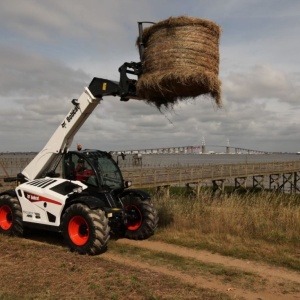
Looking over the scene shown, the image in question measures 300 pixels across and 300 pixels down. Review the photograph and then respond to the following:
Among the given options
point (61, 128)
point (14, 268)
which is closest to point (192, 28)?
point (61, 128)

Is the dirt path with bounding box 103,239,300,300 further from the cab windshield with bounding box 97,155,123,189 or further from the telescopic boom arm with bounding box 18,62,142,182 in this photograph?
the telescopic boom arm with bounding box 18,62,142,182

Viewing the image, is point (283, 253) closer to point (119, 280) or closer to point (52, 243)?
point (119, 280)

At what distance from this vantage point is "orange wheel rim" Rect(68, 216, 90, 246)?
843cm

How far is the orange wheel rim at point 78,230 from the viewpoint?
843cm

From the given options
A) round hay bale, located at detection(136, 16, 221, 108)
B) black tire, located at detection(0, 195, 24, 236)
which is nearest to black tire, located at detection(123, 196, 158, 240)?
black tire, located at detection(0, 195, 24, 236)

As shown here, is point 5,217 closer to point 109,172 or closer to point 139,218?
point 109,172

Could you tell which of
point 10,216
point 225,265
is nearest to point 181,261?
point 225,265

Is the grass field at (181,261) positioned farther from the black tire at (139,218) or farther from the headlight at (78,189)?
the headlight at (78,189)

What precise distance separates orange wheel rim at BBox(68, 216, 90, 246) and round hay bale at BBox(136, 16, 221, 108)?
9.81 feet

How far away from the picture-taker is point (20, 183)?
1051 centimetres

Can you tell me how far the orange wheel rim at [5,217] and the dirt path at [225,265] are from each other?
2785 millimetres

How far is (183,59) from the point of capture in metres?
7.48

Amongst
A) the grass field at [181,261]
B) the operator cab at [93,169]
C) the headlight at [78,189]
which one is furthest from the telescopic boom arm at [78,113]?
the grass field at [181,261]

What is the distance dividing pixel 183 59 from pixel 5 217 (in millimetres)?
5985
